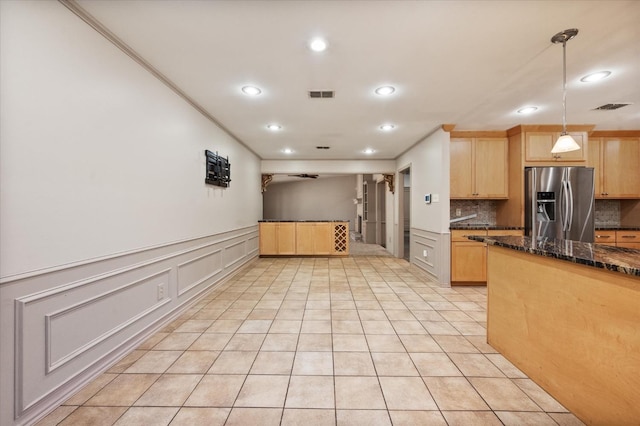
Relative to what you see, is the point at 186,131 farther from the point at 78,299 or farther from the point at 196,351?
the point at 196,351

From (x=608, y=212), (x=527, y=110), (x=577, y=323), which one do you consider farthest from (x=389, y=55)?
(x=608, y=212)

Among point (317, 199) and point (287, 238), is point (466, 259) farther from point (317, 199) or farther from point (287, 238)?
point (317, 199)

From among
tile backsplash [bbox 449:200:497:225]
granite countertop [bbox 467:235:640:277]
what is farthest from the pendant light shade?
tile backsplash [bbox 449:200:497:225]

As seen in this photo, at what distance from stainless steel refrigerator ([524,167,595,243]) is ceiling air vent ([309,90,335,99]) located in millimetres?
3110

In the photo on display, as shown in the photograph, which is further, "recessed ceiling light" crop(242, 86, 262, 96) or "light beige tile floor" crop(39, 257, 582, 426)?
"recessed ceiling light" crop(242, 86, 262, 96)

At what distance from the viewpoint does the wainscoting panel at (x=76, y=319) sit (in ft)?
4.53

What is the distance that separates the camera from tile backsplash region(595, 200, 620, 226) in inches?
181

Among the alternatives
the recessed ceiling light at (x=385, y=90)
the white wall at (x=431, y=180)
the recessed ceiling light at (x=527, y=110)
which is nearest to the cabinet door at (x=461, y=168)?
the white wall at (x=431, y=180)

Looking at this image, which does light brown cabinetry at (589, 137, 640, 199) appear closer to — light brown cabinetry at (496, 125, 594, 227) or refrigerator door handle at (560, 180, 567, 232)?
light brown cabinetry at (496, 125, 594, 227)

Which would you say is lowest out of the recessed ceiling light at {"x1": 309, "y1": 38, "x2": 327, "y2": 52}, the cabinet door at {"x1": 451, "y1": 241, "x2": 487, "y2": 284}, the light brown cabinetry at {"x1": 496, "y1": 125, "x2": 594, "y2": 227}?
the cabinet door at {"x1": 451, "y1": 241, "x2": 487, "y2": 284}

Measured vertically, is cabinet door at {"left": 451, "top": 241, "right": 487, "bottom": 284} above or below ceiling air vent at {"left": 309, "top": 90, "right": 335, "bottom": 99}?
below

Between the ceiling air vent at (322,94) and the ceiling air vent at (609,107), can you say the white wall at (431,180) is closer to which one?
the ceiling air vent at (609,107)

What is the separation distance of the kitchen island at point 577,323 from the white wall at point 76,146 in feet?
9.19

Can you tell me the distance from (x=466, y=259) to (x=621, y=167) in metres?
2.91
